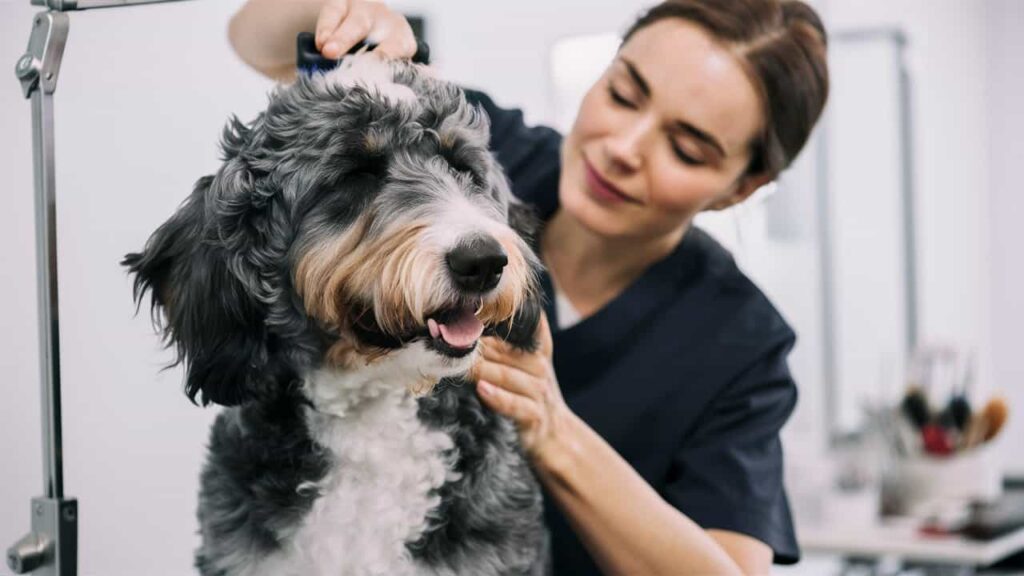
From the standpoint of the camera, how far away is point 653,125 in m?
1.23

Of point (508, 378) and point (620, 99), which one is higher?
point (620, 99)

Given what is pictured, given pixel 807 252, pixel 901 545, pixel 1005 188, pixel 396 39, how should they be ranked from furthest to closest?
pixel 807 252, pixel 1005 188, pixel 901 545, pixel 396 39

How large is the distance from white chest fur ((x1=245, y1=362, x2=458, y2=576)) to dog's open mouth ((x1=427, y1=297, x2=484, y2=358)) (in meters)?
0.13

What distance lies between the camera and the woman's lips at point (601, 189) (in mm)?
1245

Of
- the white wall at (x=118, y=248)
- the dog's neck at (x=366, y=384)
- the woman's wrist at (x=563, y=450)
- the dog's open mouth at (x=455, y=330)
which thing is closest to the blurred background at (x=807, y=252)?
the white wall at (x=118, y=248)

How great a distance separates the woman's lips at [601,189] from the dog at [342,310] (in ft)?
0.83

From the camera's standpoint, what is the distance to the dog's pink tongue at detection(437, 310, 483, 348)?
862 millimetres

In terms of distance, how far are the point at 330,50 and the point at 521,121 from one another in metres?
0.53

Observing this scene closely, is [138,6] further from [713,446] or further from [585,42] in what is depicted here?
[713,446]

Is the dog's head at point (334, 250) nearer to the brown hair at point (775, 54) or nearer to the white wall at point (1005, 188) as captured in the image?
the brown hair at point (775, 54)

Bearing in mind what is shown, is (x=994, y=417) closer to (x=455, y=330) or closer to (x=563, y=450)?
(x=563, y=450)

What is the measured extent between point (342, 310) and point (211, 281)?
111 millimetres

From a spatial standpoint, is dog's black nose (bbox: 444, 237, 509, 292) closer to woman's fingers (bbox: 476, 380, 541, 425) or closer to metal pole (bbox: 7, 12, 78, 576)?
woman's fingers (bbox: 476, 380, 541, 425)

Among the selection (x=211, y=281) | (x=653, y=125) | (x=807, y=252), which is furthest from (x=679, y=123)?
(x=807, y=252)
